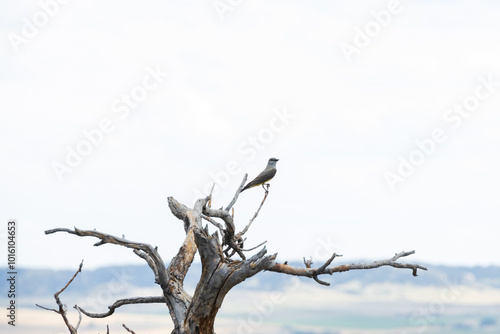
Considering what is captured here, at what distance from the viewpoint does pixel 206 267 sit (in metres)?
8.59

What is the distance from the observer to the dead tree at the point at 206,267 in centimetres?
851

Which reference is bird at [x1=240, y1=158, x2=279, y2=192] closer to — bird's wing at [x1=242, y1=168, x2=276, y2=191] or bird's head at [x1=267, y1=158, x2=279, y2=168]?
bird's wing at [x1=242, y1=168, x2=276, y2=191]

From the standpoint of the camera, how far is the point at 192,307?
873 cm

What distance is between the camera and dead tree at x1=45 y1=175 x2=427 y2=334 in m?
8.51

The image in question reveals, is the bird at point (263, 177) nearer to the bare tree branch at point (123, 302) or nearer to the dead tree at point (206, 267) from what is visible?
the dead tree at point (206, 267)

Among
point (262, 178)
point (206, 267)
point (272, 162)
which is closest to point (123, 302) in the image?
point (206, 267)

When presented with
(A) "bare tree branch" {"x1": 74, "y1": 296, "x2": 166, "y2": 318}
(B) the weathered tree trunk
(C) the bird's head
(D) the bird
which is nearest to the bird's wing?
(D) the bird

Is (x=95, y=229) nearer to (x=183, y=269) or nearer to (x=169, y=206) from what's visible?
(x=183, y=269)

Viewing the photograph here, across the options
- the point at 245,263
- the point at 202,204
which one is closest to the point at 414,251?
the point at 245,263

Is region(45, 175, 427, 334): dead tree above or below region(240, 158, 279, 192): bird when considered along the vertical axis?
below

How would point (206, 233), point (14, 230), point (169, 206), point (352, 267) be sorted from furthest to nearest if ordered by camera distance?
point (14, 230)
point (169, 206)
point (352, 267)
point (206, 233)

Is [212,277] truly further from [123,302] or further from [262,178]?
[262,178]

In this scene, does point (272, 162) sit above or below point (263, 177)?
above

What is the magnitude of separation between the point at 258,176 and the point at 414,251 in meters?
4.22
